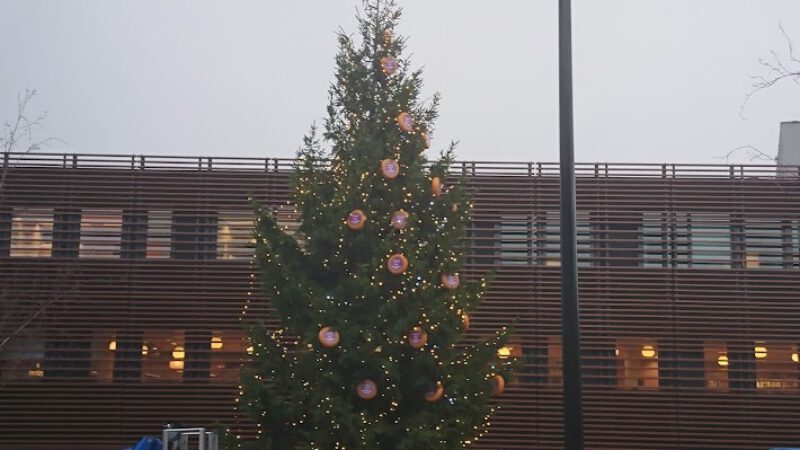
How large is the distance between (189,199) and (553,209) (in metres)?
6.33

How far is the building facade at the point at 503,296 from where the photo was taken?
17.1m

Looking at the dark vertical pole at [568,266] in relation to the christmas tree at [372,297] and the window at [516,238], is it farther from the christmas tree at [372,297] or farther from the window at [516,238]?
the window at [516,238]

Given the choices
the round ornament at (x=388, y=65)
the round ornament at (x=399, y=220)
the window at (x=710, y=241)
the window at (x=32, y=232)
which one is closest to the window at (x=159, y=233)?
the window at (x=32, y=232)

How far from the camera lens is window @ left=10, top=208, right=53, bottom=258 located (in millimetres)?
17516

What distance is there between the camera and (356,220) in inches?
424

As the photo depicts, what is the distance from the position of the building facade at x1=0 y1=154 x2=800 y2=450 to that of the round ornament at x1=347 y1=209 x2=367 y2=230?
6351 millimetres

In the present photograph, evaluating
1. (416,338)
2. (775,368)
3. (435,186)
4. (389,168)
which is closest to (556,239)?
(775,368)

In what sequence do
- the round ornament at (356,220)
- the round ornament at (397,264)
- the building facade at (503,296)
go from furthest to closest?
the building facade at (503,296), the round ornament at (356,220), the round ornament at (397,264)

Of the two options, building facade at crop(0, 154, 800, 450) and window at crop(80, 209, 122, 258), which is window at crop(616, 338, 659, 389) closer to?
building facade at crop(0, 154, 800, 450)

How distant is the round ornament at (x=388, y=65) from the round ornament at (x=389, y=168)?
1226 millimetres

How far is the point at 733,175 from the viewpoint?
17.4m

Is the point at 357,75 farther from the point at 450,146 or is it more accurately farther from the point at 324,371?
the point at 324,371

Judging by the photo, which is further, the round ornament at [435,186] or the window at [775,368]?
the window at [775,368]

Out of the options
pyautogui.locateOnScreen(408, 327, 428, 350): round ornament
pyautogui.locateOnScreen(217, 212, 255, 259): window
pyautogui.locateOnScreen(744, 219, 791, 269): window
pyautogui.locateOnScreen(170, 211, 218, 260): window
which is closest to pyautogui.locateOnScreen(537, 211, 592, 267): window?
pyautogui.locateOnScreen(744, 219, 791, 269): window
